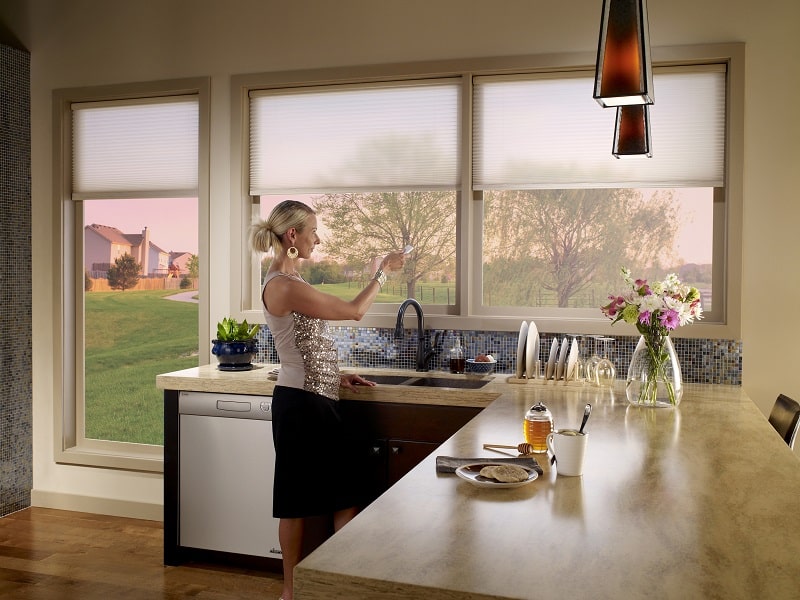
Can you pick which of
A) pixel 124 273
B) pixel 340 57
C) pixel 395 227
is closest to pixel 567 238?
pixel 395 227

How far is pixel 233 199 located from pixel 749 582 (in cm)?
383

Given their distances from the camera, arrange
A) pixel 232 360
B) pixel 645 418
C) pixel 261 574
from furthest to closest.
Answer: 1. pixel 232 360
2. pixel 261 574
3. pixel 645 418

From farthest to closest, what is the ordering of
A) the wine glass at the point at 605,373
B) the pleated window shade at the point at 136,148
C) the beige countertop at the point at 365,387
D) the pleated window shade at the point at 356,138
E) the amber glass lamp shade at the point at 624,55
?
the pleated window shade at the point at 136,148 < the pleated window shade at the point at 356,138 < the wine glass at the point at 605,373 < the beige countertop at the point at 365,387 < the amber glass lamp shade at the point at 624,55

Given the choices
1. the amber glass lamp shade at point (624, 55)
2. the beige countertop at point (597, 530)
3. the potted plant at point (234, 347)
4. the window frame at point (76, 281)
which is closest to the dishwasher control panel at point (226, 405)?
the potted plant at point (234, 347)

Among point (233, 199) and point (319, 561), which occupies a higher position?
point (233, 199)

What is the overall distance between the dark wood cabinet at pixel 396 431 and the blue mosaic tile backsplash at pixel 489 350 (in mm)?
649

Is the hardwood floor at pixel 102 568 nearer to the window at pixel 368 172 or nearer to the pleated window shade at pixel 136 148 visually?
the window at pixel 368 172

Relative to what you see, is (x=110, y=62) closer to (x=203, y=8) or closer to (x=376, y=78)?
(x=203, y=8)

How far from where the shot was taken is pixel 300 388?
349 cm

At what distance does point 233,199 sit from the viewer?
4.73 m

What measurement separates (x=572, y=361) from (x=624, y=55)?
207 centimetres

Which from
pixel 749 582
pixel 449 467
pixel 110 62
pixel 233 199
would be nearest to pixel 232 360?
pixel 233 199

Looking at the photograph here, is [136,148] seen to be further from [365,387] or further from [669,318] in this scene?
[669,318]

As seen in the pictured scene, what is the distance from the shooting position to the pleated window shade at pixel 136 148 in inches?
192
